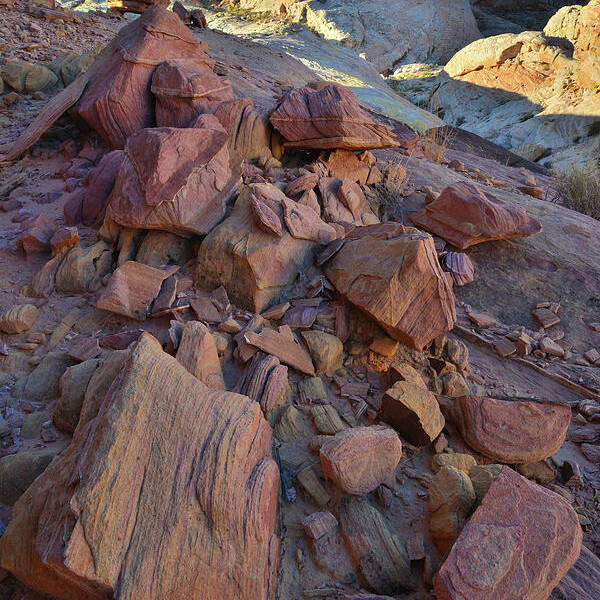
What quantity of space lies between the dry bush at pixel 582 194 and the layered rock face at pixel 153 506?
498 centimetres

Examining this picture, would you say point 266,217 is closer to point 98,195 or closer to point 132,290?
point 132,290

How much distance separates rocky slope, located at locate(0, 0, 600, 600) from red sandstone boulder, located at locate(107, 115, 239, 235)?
0.05ft

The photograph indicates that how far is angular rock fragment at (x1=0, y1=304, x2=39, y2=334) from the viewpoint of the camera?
2.68 metres

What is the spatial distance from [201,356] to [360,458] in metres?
0.89

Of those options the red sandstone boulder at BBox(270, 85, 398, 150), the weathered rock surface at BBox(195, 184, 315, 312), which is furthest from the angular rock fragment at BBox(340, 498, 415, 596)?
the red sandstone boulder at BBox(270, 85, 398, 150)

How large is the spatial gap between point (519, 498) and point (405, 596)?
1.67 feet

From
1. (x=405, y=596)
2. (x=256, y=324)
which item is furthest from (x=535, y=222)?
(x=405, y=596)

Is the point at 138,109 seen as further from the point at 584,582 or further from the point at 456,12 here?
the point at 456,12

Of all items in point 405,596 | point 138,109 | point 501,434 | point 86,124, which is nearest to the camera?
point 405,596

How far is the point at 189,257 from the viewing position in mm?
3180

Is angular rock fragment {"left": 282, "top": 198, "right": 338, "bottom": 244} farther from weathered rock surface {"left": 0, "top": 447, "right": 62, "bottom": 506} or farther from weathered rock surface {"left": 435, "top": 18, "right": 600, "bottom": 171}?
weathered rock surface {"left": 435, "top": 18, "right": 600, "bottom": 171}

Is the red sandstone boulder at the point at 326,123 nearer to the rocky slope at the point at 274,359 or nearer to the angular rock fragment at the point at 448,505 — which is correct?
the rocky slope at the point at 274,359

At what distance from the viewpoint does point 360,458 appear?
1844mm

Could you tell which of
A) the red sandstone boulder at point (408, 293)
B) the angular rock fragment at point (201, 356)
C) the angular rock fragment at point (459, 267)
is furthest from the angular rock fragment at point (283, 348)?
the angular rock fragment at point (459, 267)
